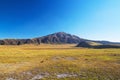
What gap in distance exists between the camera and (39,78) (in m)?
26.6

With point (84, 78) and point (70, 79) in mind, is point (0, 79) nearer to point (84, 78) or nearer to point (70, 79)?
point (70, 79)

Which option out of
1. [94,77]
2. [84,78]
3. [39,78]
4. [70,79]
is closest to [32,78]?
[39,78]

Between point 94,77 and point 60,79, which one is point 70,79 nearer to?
point 60,79

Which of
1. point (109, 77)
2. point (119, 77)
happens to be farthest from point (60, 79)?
point (119, 77)

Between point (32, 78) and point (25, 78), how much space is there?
49.1 inches

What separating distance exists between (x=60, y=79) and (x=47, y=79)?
7.40ft

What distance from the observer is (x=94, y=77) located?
86.9 ft

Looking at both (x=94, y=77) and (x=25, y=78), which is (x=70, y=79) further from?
(x=25, y=78)

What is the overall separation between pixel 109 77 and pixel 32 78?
544 inches

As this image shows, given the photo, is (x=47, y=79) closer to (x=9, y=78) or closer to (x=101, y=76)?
(x=9, y=78)

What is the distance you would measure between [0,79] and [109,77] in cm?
1927

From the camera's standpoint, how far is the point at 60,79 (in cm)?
2577

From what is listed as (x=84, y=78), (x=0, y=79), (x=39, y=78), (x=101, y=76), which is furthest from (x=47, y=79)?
(x=101, y=76)

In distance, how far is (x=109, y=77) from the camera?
2669 centimetres
